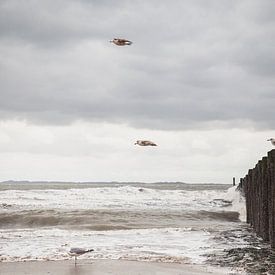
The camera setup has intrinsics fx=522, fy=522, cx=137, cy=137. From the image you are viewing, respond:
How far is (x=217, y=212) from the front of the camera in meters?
24.7

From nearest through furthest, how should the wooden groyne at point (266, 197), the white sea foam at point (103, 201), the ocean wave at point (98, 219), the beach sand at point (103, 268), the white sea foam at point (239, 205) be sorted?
the beach sand at point (103, 268), the wooden groyne at point (266, 197), the ocean wave at point (98, 219), the white sea foam at point (239, 205), the white sea foam at point (103, 201)

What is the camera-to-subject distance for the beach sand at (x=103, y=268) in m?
9.02

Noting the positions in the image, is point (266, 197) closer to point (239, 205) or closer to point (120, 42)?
point (120, 42)

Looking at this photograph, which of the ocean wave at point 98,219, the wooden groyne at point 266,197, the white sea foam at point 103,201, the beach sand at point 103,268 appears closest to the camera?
the beach sand at point 103,268

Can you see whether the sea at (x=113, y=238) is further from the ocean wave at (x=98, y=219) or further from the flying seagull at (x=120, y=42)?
the flying seagull at (x=120, y=42)

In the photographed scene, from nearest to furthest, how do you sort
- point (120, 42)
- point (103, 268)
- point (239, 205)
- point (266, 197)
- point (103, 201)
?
point (120, 42) → point (103, 268) → point (266, 197) → point (239, 205) → point (103, 201)

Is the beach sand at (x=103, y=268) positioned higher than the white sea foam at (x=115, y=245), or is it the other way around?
the white sea foam at (x=115, y=245)

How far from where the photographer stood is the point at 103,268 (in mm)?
9375

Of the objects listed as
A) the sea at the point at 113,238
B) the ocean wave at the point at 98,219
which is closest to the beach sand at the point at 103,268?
the sea at the point at 113,238

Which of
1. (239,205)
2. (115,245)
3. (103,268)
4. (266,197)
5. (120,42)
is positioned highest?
(120,42)

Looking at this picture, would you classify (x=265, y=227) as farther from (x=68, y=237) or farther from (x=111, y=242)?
(x=68, y=237)

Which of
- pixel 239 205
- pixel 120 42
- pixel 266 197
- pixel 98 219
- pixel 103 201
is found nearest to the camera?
pixel 120 42

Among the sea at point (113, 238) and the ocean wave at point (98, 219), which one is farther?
the ocean wave at point (98, 219)

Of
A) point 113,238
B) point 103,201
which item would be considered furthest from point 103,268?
point 103,201
